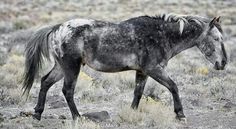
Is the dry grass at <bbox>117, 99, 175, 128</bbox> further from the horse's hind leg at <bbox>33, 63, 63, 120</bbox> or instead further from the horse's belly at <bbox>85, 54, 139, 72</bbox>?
the horse's hind leg at <bbox>33, 63, 63, 120</bbox>

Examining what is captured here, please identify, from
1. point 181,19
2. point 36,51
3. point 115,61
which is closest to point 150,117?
point 115,61

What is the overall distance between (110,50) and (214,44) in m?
2.17

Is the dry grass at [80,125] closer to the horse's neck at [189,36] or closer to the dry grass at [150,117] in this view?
the dry grass at [150,117]

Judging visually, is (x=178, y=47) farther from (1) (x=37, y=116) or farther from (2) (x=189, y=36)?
(1) (x=37, y=116)

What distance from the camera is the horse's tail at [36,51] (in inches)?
420

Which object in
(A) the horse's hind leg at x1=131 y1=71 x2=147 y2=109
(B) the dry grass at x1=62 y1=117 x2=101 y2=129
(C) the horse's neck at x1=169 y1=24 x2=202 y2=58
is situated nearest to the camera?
(B) the dry grass at x1=62 y1=117 x2=101 y2=129

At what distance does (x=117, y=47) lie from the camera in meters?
10.3

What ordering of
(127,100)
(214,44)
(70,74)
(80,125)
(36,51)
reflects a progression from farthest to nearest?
(127,100), (214,44), (36,51), (70,74), (80,125)

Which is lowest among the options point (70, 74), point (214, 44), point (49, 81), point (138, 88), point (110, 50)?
point (138, 88)

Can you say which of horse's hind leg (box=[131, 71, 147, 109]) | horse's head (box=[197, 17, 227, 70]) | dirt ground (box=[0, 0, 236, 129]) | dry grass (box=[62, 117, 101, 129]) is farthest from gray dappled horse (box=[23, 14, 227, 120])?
dry grass (box=[62, 117, 101, 129])

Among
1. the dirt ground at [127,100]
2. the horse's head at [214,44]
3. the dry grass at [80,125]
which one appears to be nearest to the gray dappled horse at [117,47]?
the horse's head at [214,44]

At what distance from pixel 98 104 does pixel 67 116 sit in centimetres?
187

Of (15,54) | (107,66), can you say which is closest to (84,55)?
(107,66)

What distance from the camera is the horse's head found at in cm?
1084
